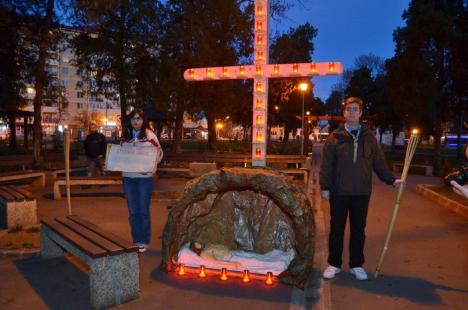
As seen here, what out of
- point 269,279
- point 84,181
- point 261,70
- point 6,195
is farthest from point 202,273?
point 84,181

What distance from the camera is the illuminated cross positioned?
7.73 metres

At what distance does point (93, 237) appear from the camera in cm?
455

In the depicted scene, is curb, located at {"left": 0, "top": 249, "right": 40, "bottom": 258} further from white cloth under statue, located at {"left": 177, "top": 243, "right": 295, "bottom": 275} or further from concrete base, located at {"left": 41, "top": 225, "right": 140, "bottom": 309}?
white cloth under statue, located at {"left": 177, "top": 243, "right": 295, "bottom": 275}

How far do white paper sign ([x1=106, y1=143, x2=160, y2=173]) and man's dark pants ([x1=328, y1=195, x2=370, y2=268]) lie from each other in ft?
7.79

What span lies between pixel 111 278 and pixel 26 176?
28.2 feet

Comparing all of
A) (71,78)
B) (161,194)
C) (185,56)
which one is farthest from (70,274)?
(71,78)

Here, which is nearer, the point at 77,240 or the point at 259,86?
the point at 77,240

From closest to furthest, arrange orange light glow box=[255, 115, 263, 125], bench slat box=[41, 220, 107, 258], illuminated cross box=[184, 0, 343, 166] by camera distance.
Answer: bench slat box=[41, 220, 107, 258], illuminated cross box=[184, 0, 343, 166], orange light glow box=[255, 115, 263, 125]

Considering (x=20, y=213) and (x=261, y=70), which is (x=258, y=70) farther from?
(x=20, y=213)

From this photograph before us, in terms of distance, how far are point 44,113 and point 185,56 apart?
268 ft

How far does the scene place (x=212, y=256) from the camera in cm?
528

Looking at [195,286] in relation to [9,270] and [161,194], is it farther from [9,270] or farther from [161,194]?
[161,194]

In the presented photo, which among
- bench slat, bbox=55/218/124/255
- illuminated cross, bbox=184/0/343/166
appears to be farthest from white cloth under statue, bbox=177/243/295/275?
illuminated cross, bbox=184/0/343/166

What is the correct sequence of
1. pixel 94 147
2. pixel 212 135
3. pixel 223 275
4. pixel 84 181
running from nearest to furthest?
pixel 223 275 < pixel 84 181 < pixel 94 147 < pixel 212 135
